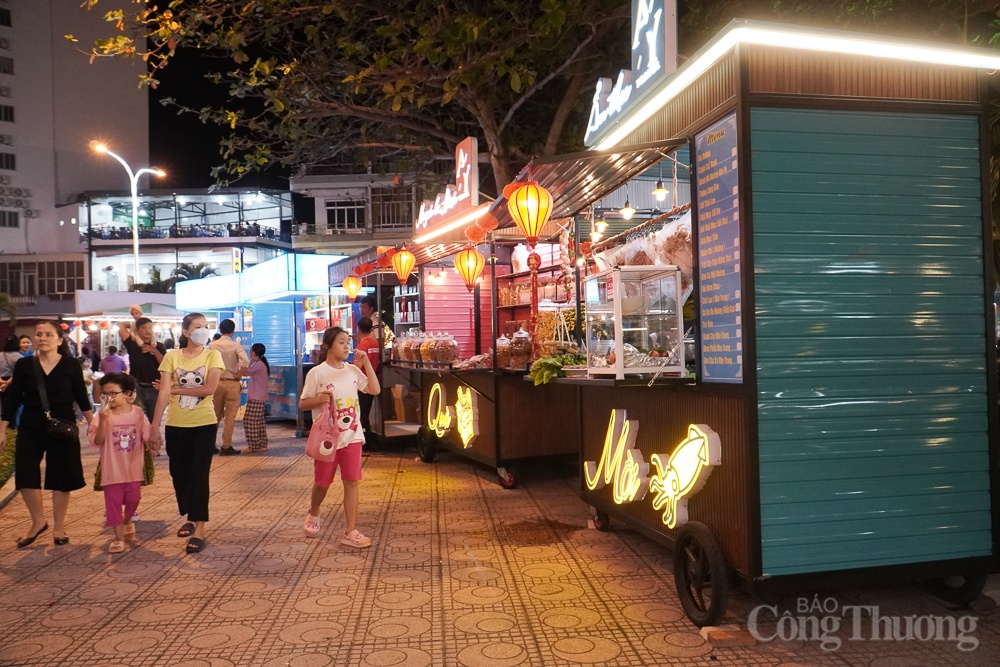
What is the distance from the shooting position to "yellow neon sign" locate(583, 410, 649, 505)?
16.5 feet

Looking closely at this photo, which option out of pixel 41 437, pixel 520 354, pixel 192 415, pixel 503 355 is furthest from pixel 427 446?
pixel 41 437

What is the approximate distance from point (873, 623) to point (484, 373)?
513 centimetres

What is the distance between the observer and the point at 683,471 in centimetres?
439

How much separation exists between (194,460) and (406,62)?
725cm

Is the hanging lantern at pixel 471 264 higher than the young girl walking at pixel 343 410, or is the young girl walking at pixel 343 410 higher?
the hanging lantern at pixel 471 264

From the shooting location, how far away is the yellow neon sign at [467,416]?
870 cm

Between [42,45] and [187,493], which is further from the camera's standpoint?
[42,45]

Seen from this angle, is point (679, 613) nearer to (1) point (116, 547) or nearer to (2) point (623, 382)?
(2) point (623, 382)

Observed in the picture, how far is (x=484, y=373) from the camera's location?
8.53 m

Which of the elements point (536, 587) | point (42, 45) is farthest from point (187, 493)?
point (42, 45)

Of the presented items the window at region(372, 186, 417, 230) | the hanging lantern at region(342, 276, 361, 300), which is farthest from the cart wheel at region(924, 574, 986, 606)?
the window at region(372, 186, 417, 230)

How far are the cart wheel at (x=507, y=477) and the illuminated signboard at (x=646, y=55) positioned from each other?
406 cm

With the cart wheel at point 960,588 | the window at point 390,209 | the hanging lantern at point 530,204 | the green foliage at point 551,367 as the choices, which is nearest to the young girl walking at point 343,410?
the green foliage at point 551,367

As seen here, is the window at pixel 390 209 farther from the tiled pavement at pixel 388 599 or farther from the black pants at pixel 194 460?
the black pants at pixel 194 460
